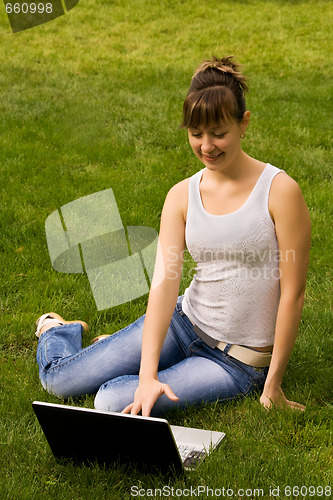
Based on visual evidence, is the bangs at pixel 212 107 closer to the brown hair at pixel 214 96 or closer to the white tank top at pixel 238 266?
the brown hair at pixel 214 96

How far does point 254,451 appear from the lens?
8.05 ft

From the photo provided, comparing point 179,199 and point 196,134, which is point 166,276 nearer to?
point 179,199

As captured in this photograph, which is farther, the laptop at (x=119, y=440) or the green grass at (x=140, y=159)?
the green grass at (x=140, y=159)

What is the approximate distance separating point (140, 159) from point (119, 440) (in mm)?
3902

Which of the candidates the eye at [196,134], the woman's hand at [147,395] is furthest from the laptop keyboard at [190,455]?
the eye at [196,134]

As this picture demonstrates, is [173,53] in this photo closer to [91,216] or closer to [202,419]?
[91,216]

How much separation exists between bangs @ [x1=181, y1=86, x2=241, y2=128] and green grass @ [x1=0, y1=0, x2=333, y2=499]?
1.17 metres

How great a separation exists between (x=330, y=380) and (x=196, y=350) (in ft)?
2.10

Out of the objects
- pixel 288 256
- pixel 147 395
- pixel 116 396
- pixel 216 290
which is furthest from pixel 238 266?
pixel 116 396

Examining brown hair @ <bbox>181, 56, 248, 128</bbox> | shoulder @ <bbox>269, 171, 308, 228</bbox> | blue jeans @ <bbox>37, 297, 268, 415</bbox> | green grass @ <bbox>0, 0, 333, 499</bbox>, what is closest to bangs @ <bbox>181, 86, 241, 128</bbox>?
brown hair @ <bbox>181, 56, 248, 128</bbox>

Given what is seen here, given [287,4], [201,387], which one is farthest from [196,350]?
Result: [287,4]

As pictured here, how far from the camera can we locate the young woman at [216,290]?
7.99 feet

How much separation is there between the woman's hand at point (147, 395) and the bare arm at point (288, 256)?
0.42 meters

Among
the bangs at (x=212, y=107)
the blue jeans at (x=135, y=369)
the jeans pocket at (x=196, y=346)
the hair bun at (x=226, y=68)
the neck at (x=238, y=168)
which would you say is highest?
the hair bun at (x=226, y=68)
